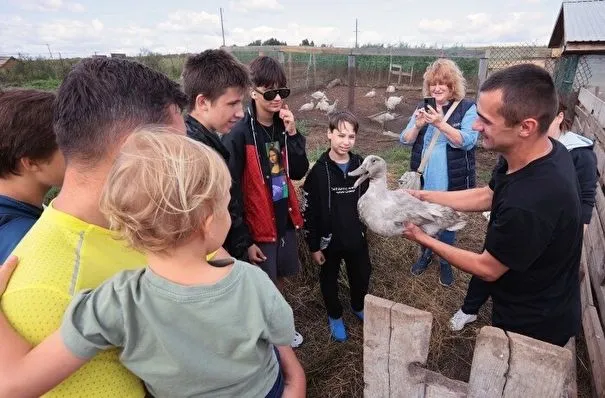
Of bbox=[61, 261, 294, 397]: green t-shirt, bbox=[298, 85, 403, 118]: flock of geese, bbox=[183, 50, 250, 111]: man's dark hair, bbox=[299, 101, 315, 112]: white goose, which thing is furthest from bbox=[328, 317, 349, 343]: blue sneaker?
bbox=[299, 101, 315, 112]: white goose

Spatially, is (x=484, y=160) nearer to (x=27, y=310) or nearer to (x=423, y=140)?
(x=423, y=140)

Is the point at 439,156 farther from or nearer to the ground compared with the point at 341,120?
nearer to the ground

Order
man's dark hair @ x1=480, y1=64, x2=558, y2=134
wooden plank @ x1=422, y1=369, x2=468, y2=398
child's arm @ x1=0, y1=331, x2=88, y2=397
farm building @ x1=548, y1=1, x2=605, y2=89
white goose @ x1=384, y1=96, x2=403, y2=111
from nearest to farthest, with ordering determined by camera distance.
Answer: child's arm @ x1=0, y1=331, x2=88, y2=397
wooden plank @ x1=422, y1=369, x2=468, y2=398
man's dark hair @ x1=480, y1=64, x2=558, y2=134
farm building @ x1=548, y1=1, x2=605, y2=89
white goose @ x1=384, y1=96, x2=403, y2=111

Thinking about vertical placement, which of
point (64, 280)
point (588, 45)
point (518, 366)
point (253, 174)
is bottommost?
point (518, 366)

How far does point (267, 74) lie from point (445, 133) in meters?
1.73

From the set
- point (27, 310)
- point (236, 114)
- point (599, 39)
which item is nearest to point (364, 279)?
point (236, 114)

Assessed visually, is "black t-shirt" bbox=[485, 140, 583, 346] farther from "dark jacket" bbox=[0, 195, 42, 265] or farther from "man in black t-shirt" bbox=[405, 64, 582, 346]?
"dark jacket" bbox=[0, 195, 42, 265]

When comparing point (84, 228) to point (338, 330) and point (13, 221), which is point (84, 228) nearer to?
point (13, 221)

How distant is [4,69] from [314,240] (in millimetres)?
30473

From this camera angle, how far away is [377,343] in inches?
59.9

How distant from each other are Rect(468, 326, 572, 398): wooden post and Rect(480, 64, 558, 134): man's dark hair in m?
1.06

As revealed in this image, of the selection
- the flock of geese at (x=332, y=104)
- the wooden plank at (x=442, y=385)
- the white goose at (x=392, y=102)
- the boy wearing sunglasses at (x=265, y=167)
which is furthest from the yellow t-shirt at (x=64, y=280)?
the white goose at (x=392, y=102)

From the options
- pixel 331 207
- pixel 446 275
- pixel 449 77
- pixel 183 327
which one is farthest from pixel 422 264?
pixel 183 327

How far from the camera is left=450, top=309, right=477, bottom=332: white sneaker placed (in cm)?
343
